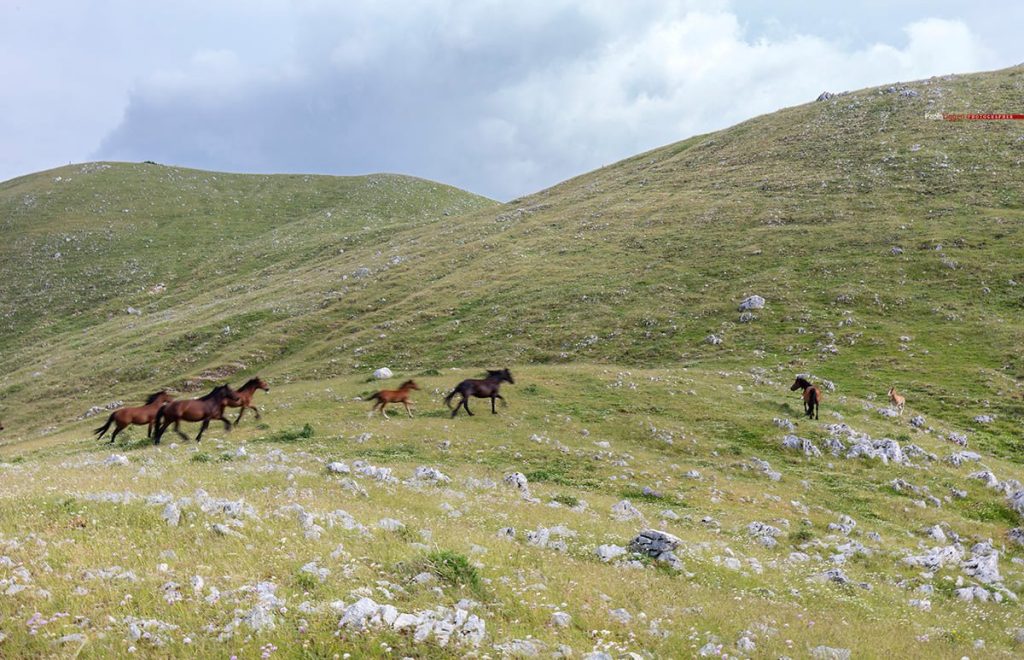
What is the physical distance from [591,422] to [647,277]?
2444cm

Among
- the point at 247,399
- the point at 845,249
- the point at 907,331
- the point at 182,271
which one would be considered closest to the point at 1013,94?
the point at 845,249

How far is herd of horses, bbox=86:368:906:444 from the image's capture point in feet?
75.5

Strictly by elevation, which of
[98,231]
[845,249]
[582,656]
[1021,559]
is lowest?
[1021,559]

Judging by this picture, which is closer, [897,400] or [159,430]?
[159,430]

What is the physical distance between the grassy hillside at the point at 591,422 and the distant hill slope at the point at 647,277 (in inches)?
14.0

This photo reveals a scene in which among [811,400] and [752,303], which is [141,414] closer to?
[811,400]

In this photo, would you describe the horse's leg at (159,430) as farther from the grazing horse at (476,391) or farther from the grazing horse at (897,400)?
the grazing horse at (897,400)

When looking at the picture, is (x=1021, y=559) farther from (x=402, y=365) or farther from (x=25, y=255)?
(x=25, y=255)

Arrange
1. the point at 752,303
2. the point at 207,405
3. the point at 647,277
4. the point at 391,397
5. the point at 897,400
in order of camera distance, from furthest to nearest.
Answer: the point at 647,277 < the point at 752,303 < the point at 391,397 < the point at 897,400 < the point at 207,405

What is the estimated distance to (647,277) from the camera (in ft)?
157

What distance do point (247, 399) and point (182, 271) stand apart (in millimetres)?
72132

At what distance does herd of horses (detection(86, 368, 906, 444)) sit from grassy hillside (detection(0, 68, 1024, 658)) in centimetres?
93

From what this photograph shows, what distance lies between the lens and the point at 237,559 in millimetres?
8242

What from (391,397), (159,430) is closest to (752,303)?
(391,397)
